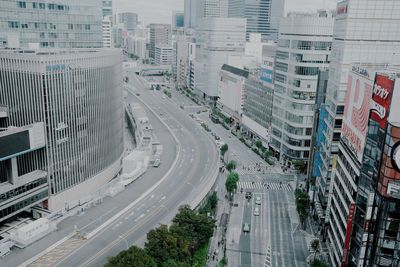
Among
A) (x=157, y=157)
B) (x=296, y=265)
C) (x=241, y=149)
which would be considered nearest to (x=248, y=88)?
(x=241, y=149)

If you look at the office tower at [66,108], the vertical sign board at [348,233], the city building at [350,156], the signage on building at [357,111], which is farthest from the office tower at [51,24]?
the vertical sign board at [348,233]

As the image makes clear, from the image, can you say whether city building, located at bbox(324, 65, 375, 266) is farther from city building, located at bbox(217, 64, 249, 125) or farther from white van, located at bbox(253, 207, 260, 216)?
city building, located at bbox(217, 64, 249, 125)

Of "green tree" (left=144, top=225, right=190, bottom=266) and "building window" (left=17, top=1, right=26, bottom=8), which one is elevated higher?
"building window" (left=17, top=1, right=26, bottom=8)

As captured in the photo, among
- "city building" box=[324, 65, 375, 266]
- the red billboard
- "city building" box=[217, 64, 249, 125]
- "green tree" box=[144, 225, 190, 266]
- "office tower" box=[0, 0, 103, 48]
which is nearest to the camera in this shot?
the red billboard

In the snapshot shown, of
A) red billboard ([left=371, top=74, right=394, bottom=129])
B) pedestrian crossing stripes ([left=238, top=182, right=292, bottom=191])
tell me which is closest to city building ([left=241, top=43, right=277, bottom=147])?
pedestrian crossing stripes ([left=238, top=182, right=292, bottom=191])

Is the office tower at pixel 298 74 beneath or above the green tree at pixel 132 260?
above

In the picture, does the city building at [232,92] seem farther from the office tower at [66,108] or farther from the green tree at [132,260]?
the green tree at [132,260]
